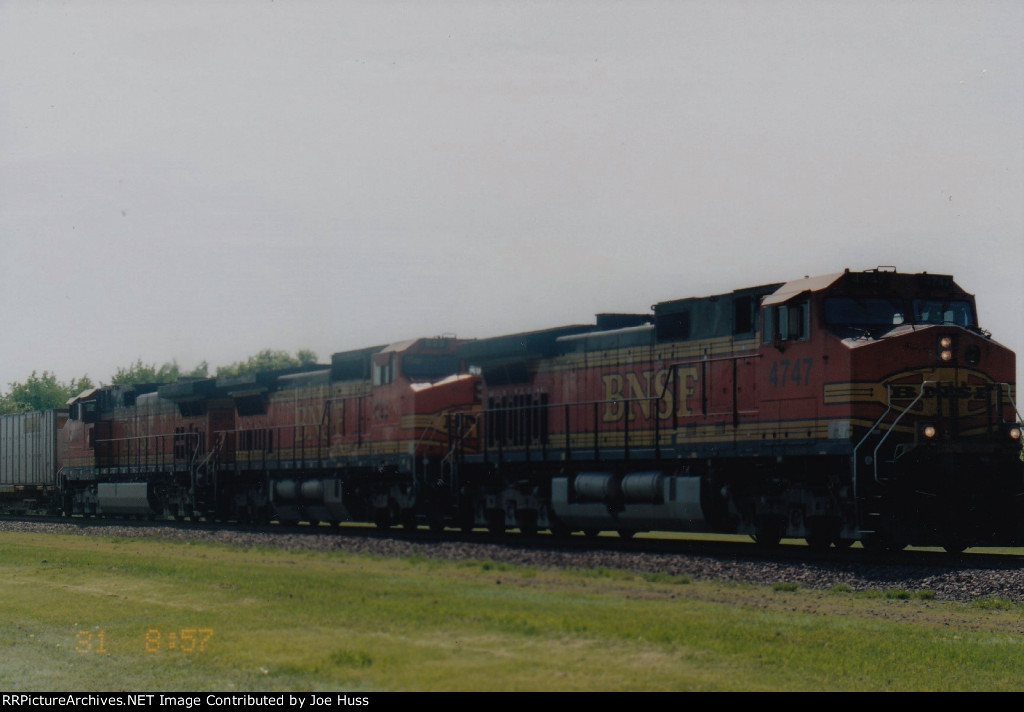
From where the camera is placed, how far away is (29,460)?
146ft

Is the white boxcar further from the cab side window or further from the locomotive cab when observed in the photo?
the locomotive cab

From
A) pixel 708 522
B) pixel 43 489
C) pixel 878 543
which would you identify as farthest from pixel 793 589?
pixel 43 489

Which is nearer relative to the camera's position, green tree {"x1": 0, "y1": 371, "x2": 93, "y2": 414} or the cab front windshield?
the cab front windshield

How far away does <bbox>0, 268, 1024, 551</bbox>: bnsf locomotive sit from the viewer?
53.5ft

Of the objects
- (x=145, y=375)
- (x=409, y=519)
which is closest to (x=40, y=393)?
(x=145, y=375)

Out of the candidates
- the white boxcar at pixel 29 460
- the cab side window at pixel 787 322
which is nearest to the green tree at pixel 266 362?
the white boxcar at pixel 29 460

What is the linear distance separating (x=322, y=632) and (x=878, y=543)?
32.2ft

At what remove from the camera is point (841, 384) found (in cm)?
1647

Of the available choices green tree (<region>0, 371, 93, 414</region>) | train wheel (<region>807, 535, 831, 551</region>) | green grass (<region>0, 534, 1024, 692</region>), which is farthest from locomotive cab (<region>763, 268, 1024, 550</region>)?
green tree (<region>0, 371, 93, 414</region>)

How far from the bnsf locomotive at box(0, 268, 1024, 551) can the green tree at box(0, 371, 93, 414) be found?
5783 cm

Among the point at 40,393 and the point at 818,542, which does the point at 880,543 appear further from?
the point at 40,393

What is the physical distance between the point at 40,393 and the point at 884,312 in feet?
264

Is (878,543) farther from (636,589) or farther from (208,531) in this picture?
(208,531)
